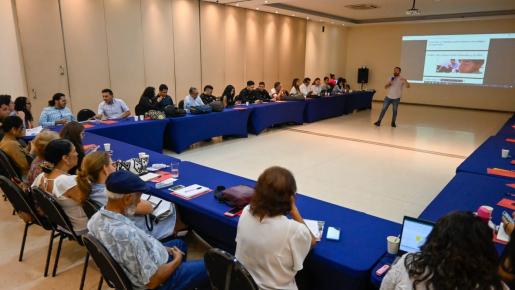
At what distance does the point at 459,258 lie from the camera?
1.14 meters

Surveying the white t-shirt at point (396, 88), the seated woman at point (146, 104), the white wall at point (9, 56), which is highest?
the white wall at point (9, 56)

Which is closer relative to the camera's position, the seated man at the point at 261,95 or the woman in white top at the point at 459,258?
the woman in white top at the point at 459,258

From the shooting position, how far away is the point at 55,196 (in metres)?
2.32

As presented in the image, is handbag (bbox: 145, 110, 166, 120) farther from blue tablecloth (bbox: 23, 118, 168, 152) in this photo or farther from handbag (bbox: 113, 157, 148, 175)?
handbag (bbox: 113, 157, 148, 175)

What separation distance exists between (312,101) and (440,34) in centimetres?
637

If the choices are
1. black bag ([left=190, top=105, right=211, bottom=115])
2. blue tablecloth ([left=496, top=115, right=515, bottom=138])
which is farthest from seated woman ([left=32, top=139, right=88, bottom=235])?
blue tablecloth ([left=496, top=115, right=515, bottom=138])

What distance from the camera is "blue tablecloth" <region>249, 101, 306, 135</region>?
720 centimetres

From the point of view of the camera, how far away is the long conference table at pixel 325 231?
5.56ft

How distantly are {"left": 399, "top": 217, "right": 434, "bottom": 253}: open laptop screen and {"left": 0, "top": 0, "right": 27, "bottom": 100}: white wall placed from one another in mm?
6792

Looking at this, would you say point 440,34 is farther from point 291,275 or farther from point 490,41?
point 291,275

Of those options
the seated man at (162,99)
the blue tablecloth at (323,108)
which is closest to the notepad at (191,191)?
the seated man at (162,99)

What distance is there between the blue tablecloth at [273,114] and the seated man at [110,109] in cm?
252

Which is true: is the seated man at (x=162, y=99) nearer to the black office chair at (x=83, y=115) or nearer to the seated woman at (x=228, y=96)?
the black office chair at (x=83, y=115)

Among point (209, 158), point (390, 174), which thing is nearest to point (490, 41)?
point (390, 174)
